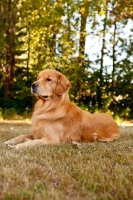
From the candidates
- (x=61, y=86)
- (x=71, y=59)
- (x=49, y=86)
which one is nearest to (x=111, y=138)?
(x=61, y=86)

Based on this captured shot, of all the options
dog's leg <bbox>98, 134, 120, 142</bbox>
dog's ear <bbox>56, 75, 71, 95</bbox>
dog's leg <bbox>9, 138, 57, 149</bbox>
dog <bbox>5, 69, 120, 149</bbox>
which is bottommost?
dog's leg <bbox>98, 134, 120, 142</bbox>

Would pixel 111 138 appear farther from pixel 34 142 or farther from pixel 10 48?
pixel 10 48

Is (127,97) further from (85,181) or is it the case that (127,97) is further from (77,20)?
(85,181)

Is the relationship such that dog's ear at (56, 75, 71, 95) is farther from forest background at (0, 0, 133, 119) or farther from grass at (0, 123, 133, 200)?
forest background at (0, 0, 133, 119)

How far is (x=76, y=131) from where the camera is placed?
17.1ft

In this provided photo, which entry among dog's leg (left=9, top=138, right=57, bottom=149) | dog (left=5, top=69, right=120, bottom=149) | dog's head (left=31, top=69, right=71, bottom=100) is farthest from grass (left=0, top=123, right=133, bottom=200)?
dog's head (left=31, top=69, right=71, bottom=100)

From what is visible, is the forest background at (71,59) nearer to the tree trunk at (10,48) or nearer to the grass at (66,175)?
the tree trunk at (10,48)

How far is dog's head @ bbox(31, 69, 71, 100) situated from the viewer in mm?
5129

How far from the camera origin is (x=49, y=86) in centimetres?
517

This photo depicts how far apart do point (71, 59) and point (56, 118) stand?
1025 centimetres

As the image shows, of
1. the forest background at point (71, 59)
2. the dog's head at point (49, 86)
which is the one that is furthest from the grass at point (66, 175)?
the forest background at point (71, 59)

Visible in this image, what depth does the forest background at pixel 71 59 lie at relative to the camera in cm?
1462

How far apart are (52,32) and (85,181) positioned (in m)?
13.0

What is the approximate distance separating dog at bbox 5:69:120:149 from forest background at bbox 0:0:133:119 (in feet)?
29.8
